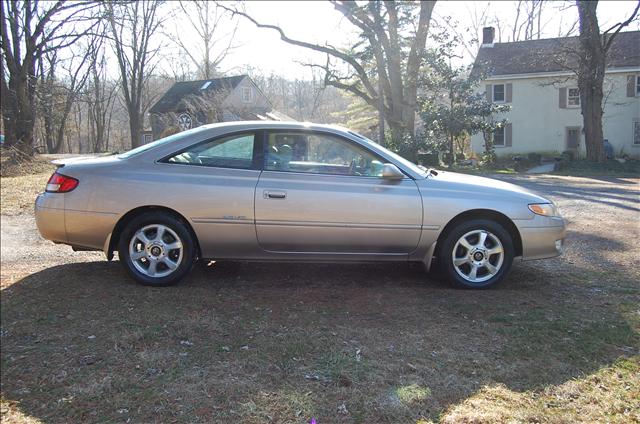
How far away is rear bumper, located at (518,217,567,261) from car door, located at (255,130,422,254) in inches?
39.9

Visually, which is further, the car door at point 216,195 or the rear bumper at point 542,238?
the rear bumper at point 542,238

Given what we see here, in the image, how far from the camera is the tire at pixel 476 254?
4.61 metres

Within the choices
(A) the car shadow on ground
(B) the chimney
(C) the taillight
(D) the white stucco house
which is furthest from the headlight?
(B) the chimney

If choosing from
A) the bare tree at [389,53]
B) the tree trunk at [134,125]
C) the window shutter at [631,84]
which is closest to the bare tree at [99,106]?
the tree trunk at [134,125]

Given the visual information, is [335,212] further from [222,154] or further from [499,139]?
[499,139]

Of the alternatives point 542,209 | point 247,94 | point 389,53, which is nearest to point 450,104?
point 389,53

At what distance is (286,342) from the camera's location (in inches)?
135

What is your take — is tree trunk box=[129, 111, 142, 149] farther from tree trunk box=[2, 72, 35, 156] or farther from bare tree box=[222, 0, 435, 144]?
tree trunk box=[2, 72, 35, 156]

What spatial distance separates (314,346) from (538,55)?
1111 inches

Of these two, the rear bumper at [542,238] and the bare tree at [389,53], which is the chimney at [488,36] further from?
the rear bumper at [542,238]

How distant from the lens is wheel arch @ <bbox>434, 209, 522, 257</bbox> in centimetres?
464

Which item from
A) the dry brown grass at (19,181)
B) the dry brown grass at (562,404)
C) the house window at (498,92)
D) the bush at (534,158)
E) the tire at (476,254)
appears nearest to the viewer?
the dry brown grass at (562,404)

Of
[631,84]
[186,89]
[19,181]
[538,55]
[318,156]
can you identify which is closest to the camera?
[318,156]

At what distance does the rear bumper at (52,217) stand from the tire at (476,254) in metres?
3.37
